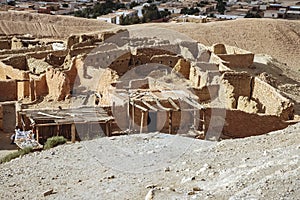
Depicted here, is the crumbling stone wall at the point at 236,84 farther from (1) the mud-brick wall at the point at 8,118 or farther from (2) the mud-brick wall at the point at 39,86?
(1) the mud-brick wall at the point at 8,118

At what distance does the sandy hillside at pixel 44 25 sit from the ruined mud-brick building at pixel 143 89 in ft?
46.0

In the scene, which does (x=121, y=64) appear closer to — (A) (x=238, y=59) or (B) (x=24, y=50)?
(B) (x=24, y=50)

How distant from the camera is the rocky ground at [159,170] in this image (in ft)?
26.1

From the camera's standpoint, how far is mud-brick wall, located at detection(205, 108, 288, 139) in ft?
50.1

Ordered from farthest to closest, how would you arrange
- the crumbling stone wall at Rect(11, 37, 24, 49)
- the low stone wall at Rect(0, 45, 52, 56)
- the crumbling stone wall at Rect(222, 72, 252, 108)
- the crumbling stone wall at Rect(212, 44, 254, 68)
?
the crumbling stone wall at Rect(11, 37, 24, 49) < the crumbling stone wall at Rect(212, 44, 254, 68) < the low stone wall at Rect(0, 45, 52, 56) < the crumbling stone wall at Rect(222, 72, 252, 108)

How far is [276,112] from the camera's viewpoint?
1611 centimetres

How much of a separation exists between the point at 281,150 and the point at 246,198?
9.76 feet

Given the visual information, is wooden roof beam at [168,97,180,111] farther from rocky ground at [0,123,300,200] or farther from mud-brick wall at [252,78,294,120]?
mud-brick wall at [252,78,294,120]

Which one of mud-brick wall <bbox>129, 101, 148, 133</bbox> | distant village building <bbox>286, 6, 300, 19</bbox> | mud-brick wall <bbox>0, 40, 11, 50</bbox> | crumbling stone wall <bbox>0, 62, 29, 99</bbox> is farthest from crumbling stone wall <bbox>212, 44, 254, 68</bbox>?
distant village building <bbox>286, 6, 300, 19</bbox>

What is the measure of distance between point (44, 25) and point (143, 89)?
33.6 metres

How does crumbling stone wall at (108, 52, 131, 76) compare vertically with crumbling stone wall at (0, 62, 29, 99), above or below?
above

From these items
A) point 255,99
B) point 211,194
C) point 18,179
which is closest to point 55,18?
point 255,99

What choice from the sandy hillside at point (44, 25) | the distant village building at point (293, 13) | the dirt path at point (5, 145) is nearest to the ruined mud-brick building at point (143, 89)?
the dirt path at point (5, 145)

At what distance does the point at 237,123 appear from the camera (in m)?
15.6
